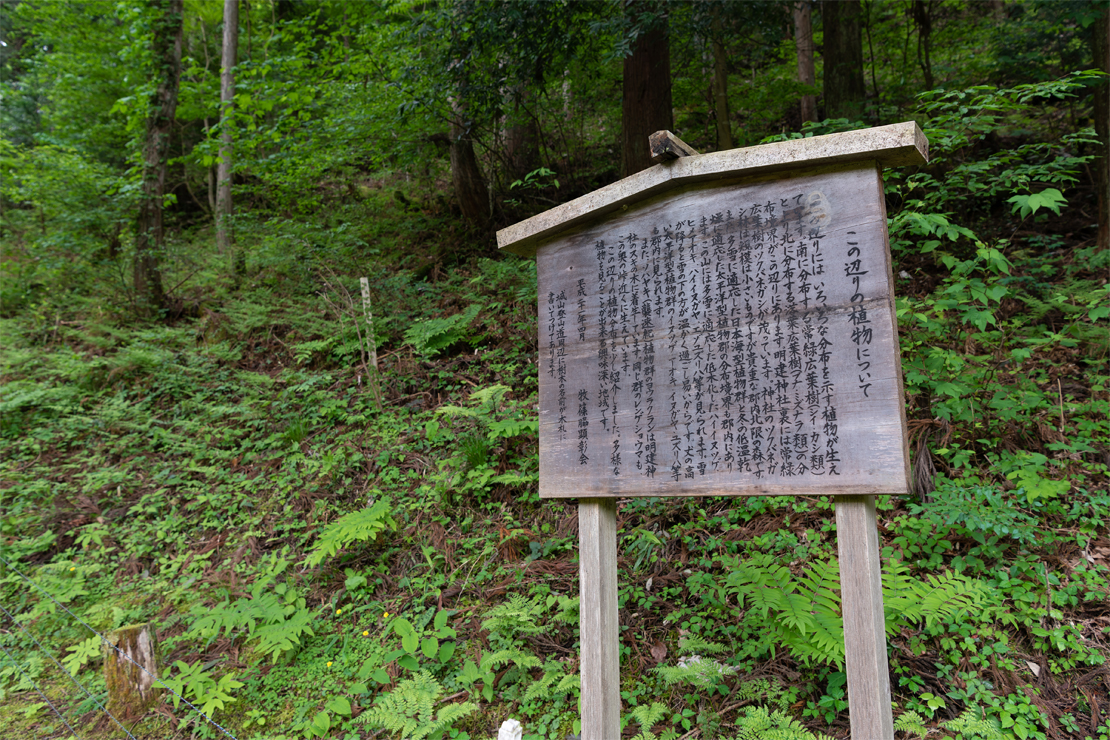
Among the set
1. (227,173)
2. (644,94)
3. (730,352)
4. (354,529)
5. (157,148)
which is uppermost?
(227,173)

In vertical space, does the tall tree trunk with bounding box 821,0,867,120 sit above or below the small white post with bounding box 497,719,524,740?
above

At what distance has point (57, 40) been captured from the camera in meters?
11.2

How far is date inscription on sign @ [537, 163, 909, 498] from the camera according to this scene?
2107 millimetres

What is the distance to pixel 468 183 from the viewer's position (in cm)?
921

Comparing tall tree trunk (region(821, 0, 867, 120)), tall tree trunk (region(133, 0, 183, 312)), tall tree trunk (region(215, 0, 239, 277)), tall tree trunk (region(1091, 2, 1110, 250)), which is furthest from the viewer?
tall tree trunk (region(215, 0, 239, 277))

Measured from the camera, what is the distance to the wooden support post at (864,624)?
211 cm

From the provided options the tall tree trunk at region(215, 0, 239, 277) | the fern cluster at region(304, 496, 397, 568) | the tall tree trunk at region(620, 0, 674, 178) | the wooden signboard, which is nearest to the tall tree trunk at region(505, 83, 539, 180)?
the tall tree trunk at region(620, 0, 674, 178)

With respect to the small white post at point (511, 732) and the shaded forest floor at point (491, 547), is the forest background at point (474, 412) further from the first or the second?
the small white post at point (511, 732)

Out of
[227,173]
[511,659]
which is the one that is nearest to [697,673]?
[511,659]

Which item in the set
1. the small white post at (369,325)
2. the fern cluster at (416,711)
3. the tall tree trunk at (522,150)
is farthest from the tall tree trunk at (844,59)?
the fern cluster at (416,711)

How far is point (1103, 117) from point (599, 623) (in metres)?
7.15

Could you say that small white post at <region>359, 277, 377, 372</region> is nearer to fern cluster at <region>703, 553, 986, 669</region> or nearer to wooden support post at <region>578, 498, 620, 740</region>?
wooden support post at <region>578, 498, 620, 740</region>

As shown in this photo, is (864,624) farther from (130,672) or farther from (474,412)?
(130,672)

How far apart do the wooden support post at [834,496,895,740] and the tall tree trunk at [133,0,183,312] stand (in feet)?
33.6
